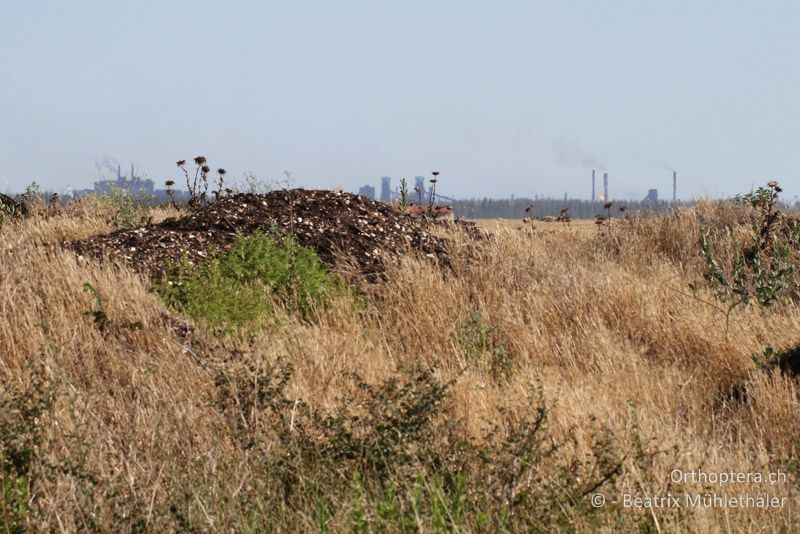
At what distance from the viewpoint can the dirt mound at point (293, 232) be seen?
9.16 meters

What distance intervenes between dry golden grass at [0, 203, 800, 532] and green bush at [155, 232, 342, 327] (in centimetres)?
30

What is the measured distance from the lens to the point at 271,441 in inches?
→ 170

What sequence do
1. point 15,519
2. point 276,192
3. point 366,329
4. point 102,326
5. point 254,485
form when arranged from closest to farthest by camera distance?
point 15,519, point 254,485, point 102,326, point 366,329, point 276,192

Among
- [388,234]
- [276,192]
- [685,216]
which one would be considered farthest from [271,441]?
[685,216]

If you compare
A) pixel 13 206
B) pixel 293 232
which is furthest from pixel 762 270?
pixel 13 206

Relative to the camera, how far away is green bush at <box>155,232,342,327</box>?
24.7ft

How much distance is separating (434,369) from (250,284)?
356 centimetres

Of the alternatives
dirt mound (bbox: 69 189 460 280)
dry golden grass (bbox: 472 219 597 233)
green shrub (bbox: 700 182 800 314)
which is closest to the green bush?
dirt mound (bbox: 69 189 460 280)

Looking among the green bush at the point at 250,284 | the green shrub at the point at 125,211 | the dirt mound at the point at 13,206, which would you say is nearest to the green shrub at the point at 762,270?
the green bush at the point at 250,284

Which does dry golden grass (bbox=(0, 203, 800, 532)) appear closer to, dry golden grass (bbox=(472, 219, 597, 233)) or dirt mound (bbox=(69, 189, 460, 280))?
dirt mound (bbox=(69, 189, 460, 280))

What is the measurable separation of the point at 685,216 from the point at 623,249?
169 cm

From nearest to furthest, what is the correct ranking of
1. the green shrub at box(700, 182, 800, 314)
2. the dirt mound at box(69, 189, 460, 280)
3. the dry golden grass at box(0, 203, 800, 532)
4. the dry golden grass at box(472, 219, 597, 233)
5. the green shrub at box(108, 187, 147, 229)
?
the dry golden grass at box(0, 203, 800, 532), the green shrub at box(700, 182, 800, 314), the dirt mound at box(69, 189, 460, 280), the green shrub at box(108, 187, 147, 229), the dry golden grass at box(472, 219, 597, 233)

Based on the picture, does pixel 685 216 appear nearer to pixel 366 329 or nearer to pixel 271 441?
pixel 366 329

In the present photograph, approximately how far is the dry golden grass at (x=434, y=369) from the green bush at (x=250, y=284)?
296 mm
